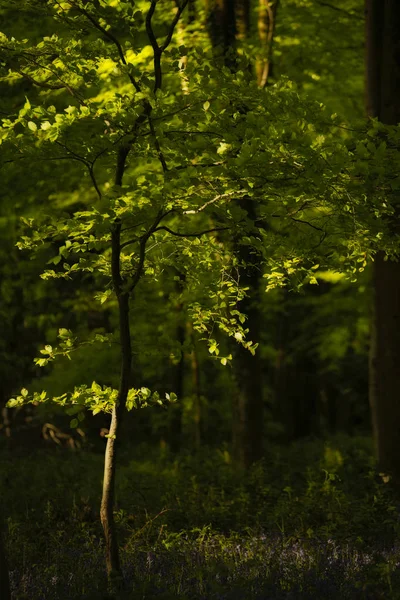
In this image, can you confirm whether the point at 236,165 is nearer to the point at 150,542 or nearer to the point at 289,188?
the point at 289,188

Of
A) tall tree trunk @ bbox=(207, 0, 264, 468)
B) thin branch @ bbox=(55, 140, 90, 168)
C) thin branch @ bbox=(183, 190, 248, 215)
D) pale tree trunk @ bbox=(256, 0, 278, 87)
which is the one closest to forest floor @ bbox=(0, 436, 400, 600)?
tall tree trunk @ bbox=(207, 0, 264, 468)

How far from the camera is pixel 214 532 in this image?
9219 mm

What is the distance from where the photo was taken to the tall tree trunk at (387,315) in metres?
10.6

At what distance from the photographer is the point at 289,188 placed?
20.0ft

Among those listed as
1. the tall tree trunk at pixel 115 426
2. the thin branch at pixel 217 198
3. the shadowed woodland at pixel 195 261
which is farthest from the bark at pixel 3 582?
the thin branch at pixel 217 198

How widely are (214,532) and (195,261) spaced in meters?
3.56

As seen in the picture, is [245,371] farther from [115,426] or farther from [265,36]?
[265,36]

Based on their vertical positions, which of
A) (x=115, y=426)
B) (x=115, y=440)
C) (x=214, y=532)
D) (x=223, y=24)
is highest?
(x=223, y=24)

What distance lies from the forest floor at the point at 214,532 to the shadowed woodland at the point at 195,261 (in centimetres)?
4

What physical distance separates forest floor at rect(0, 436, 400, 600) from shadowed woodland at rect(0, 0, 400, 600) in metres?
0.04

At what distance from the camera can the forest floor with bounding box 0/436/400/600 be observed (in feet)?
21.6

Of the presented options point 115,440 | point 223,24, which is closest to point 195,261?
point 115,440

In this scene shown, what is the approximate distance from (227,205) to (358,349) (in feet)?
51.1

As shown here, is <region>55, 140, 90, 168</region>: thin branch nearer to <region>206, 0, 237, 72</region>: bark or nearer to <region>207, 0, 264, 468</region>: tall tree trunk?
<region>207, 0, 264, 468</region>: tall tree trunk
